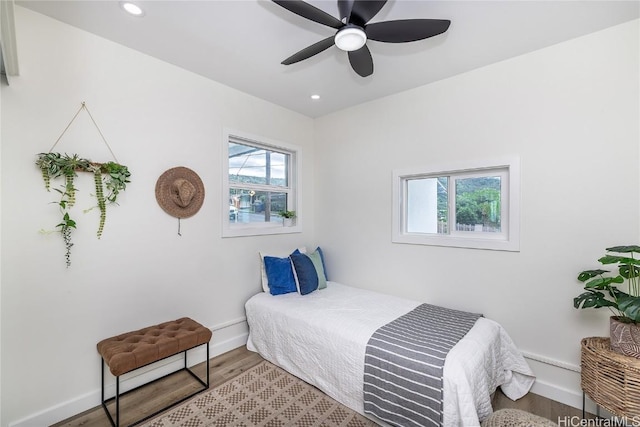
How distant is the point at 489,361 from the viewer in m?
1.87

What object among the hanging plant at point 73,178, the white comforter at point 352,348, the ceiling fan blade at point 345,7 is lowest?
the white comforter at point 352,348

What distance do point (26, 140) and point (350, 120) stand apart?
279 cm

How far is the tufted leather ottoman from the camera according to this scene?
1.75m

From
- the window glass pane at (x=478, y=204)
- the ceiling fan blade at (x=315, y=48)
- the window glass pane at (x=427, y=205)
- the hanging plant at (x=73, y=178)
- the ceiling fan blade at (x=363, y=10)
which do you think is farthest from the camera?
the window glass pane at (x=427, y=205)

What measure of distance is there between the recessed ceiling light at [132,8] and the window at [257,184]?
44.9 inches

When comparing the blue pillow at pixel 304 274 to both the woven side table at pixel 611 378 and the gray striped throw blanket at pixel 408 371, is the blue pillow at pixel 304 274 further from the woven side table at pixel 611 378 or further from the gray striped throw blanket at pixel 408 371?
the woven side table at pixel 611 378

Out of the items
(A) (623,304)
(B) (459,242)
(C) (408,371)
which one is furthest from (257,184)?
(A) (623,304)

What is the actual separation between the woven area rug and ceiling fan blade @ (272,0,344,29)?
8.10 feet

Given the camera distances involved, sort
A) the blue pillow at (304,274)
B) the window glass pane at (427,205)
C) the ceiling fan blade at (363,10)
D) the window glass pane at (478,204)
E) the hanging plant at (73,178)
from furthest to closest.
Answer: the blue pillow at (304,274) < the window glass pane at (427,205) < the window glass pane at (478,204) < the hanging plant at (73,178) < the ceiling fan blade at (363,10)


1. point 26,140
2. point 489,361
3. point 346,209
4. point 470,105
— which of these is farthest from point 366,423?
point 26,140

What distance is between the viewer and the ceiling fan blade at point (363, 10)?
140 centimetres

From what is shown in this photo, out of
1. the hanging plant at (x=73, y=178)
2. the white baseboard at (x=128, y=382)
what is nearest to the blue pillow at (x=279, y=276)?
the white baseboard at (x=128, y=382)

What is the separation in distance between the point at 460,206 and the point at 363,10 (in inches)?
75.3

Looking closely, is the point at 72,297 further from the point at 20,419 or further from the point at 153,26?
the point at 153,26
